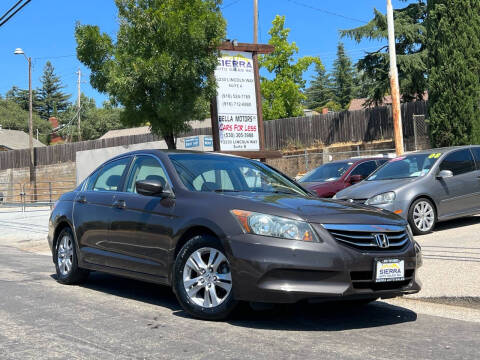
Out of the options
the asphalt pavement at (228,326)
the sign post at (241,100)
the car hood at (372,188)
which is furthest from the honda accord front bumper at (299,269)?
the sign post at (241,100)

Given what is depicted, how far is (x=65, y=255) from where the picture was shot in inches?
289

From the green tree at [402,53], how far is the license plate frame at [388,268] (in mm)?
29970

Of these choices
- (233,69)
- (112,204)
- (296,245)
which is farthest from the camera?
(233,69)

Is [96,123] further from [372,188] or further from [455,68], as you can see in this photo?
[372,188]

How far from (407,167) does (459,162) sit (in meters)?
0.96

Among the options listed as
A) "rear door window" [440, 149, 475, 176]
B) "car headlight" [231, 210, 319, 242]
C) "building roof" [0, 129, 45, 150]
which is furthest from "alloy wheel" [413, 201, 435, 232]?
"building roof" [0, 129, 45, 150]

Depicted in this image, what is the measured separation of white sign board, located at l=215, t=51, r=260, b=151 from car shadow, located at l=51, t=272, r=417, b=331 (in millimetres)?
7757

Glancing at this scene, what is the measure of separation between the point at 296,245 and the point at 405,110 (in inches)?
1164

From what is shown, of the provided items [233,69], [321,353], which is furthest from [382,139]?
[321,353]

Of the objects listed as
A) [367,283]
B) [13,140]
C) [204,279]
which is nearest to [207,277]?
[204,279]

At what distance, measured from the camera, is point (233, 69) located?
47.4 ft

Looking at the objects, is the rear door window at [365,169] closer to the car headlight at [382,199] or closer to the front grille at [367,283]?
the car headlight at [382,199]

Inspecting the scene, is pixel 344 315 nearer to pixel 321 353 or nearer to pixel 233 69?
pixel 321 353

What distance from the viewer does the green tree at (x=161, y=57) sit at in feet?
50.1
